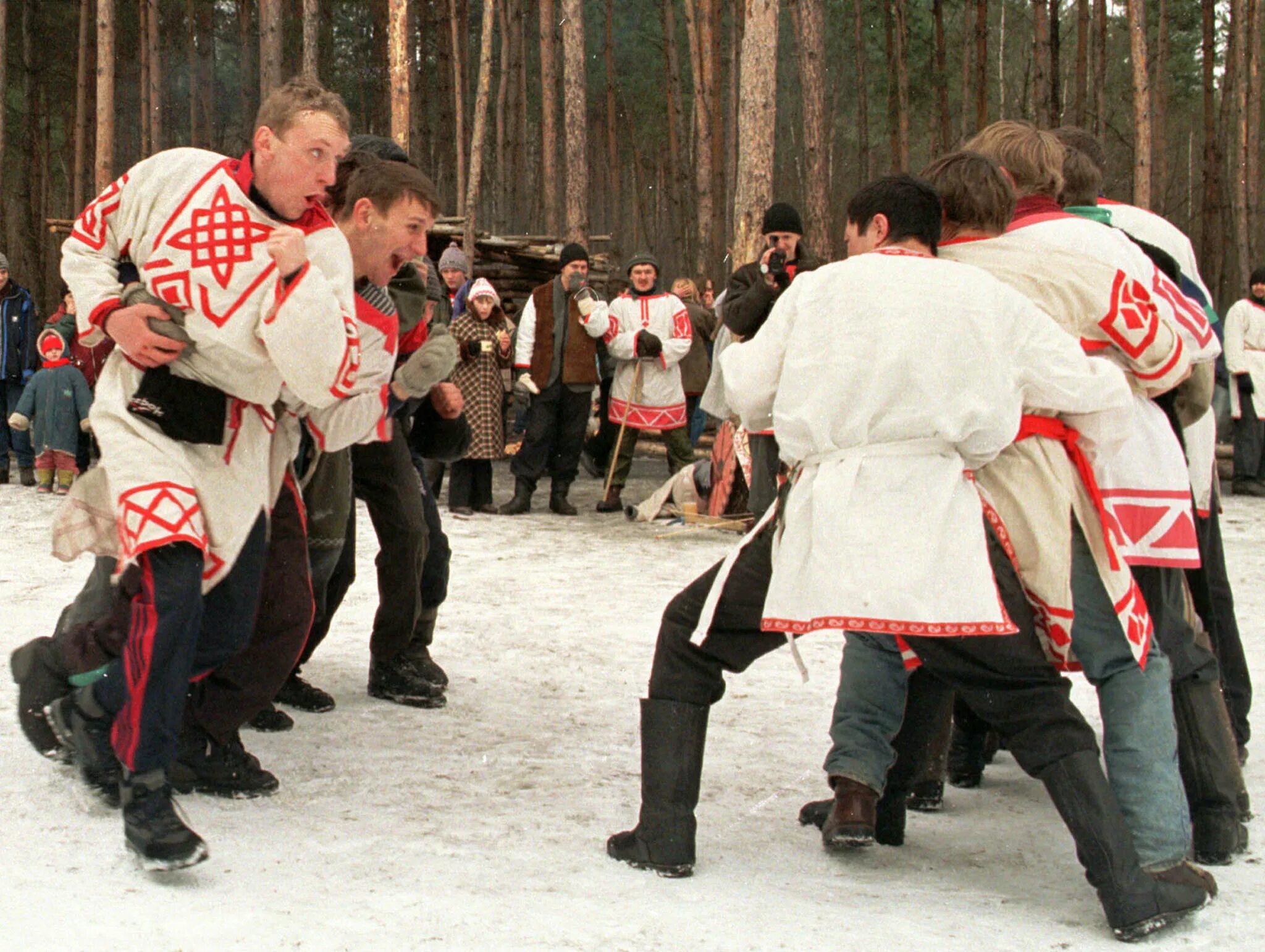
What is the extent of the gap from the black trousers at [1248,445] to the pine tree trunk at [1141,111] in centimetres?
A: 421

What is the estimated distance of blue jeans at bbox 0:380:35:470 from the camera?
37.0 feet

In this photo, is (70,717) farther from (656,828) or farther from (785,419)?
(785,419)

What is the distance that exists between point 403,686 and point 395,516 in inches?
23.6

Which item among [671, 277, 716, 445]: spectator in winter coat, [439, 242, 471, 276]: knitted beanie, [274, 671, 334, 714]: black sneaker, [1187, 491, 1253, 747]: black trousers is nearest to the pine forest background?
[671, 277, 716, 445]: spectator in winter coat

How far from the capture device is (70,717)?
11.2 ft

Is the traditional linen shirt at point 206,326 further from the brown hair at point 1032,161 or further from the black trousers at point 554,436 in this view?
the black trousers at point 554,436

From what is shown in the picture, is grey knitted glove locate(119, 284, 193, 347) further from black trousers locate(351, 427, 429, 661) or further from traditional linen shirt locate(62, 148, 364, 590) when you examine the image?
black trousers locate(351, 427, 429, 661)

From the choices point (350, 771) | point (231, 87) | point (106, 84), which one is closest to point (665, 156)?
point (231, 87)

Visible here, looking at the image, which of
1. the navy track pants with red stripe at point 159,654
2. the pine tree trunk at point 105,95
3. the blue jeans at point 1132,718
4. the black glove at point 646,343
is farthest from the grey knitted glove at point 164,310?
the pine tree trunk at point 105,95

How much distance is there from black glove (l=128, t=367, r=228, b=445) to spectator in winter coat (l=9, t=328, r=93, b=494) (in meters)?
8.16

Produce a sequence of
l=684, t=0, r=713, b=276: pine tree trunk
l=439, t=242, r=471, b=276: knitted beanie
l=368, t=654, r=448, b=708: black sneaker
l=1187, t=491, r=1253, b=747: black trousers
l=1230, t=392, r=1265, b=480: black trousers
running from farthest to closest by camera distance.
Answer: l=684, t=0, r=713, b=276: pine tree trunk < l=1230, t=392, r=1265, b=480: black trousers < l=439, t=242, r=471, b=276: knitted beanie < l=368, t=654, r=448, b=708: black sneaker < l=1187, t=491, r=1253, b=747: black trousers

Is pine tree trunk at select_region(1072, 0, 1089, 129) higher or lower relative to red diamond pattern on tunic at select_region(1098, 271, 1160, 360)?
higher

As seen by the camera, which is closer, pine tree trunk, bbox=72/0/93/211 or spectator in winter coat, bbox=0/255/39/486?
spectator in winter coat, bbox=0/255/39/486

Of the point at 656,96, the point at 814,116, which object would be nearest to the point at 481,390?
the point at 814,116
